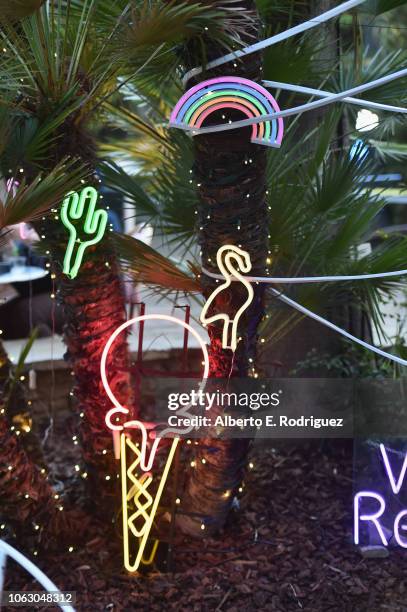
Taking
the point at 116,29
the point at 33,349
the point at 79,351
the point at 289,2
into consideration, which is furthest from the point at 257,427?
the point at 33,349

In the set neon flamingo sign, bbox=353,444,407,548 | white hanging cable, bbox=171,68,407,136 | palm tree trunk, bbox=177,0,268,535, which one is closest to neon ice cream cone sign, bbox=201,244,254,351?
palm tree trunk, bbox=177,0,268,535

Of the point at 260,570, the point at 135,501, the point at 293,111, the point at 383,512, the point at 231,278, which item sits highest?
the point at 293,111

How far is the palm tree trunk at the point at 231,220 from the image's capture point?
10.4 feet

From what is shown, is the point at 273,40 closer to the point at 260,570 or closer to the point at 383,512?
the point at 383,512

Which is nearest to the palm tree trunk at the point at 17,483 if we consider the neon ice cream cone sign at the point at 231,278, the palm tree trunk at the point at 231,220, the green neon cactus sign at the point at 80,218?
the green neon cactus sign at the point at 80,218

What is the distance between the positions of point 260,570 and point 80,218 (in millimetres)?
1817

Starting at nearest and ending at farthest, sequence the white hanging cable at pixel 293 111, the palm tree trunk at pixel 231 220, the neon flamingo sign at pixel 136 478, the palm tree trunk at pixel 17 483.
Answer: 1. the white hanging cable at pixel 293 111
2. the palm tree trunk at pixel 231 220
3. the neon flamingo sign at pixel 136 478
4. the palm tree trunk at pixel 17 483

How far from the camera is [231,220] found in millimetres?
3271

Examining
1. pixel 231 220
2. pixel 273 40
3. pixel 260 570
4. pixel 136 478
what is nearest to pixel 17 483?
pixel 136 478

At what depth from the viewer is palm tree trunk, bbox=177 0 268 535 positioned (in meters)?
3.17

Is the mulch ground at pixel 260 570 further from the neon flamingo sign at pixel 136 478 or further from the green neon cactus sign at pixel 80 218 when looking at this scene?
the green neon cactus sign at pixel 80 218

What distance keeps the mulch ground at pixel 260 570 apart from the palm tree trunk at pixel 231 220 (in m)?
0.37

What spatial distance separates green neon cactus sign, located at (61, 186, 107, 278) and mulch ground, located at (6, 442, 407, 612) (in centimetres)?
139

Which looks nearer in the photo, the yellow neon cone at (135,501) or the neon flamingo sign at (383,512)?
the yellow neon cone at (135,501)
